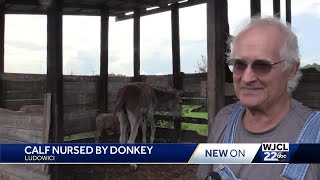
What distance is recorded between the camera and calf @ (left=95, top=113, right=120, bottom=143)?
31.0 ft

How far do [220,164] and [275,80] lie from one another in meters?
0.51

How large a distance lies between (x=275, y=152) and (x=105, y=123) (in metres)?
7.89

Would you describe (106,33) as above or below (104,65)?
above

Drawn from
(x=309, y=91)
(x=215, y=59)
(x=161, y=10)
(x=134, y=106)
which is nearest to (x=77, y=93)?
(x=134, y=106)

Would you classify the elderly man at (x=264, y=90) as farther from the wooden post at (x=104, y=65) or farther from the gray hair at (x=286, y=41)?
the wooden post at (x=104, y=65)

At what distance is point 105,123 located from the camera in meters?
9.63

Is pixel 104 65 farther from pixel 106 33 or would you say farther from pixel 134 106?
pixel 134 106

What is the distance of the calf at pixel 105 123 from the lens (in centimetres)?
944

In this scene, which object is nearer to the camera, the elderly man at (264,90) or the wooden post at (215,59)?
the elderly man at (264,90)

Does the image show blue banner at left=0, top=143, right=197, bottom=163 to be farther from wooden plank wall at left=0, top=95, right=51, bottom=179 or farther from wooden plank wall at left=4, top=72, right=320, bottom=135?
wooden plank wall at left=4, top=72, right=320, bottom=135

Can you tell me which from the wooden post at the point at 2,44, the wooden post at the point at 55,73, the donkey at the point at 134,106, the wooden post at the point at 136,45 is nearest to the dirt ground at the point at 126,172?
the donkey at the point at 134,106

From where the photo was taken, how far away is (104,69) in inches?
431

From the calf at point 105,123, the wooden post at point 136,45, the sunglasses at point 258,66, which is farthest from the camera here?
the wooden post at point 136,45

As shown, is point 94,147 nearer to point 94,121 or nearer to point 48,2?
point 48,2
